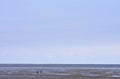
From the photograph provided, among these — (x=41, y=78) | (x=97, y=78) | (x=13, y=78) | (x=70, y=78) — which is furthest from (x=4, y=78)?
(x=97, y=78)

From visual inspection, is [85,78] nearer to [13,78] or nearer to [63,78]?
[63,78]

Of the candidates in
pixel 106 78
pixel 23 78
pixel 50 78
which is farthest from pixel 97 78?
pixel 23 78

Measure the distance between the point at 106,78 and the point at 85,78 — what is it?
2.90 meters

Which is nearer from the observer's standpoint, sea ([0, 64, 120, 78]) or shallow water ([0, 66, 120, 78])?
shallow water ([0, 66, 120, 78])

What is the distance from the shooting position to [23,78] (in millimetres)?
51625

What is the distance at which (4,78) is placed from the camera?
50.7m

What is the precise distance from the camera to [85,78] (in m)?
51.8

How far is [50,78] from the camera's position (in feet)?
170

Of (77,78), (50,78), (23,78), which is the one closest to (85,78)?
(77,78)

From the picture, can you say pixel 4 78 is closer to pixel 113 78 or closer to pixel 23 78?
pixel 23 78

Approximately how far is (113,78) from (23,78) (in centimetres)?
1194

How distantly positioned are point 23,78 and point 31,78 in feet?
3.51

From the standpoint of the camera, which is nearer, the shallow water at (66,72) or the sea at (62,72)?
the shallow water at (66,72)

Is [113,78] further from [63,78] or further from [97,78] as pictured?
[63,78]
